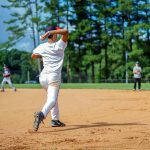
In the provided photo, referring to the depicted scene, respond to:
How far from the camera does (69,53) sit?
6438 cm

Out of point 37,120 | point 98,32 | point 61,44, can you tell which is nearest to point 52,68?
point 61,44

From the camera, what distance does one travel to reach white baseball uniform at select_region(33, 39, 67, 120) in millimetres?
9086

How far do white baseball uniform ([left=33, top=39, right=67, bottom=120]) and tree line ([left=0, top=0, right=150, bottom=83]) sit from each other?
50551 mm

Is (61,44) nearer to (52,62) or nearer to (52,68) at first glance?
(52,62)

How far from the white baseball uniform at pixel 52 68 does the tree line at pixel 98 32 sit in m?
50.6

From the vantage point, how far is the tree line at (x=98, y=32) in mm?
60500

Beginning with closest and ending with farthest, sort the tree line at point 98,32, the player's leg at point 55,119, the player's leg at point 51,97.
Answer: the player's leg at point 51,97 → the player's leg at point 55,119 → the tree line at point 98,32

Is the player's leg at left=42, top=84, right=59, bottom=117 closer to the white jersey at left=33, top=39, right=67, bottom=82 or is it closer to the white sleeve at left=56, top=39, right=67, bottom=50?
the white jersey at left=33, top=39, right=67, bottom=82

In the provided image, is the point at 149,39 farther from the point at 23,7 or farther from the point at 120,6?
the point at 23,7

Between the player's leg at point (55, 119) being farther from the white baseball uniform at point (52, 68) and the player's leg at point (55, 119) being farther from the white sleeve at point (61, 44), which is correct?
the white sleeve at point (61, 44)

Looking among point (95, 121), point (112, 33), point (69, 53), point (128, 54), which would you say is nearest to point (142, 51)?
point (128, 54)

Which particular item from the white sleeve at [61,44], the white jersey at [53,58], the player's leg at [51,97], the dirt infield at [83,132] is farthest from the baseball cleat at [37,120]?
the white sleeve at [61,44]

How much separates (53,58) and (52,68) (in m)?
0.21

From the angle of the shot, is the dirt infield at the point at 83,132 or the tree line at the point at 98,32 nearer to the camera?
the dirt infield at the point at 83,132
